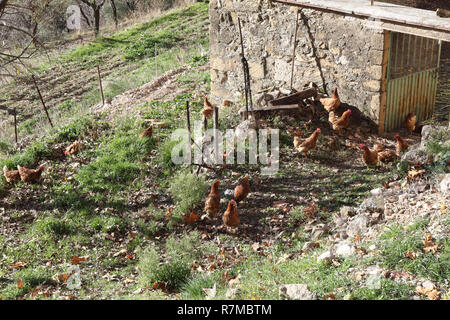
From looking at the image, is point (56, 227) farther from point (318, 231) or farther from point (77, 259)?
point (318, 231)

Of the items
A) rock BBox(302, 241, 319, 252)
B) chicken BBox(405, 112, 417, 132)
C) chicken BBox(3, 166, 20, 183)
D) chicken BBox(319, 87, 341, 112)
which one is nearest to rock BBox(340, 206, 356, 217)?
rock BBox(302, 241, 319, 252)

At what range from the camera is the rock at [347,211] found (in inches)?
287

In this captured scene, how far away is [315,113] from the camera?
33.0 ft

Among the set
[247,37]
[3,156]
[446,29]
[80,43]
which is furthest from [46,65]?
[446,29]

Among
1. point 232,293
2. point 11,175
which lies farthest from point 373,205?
point 11,175

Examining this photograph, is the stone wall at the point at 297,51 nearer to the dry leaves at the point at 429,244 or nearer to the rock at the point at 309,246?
the rock at the point at 309,246

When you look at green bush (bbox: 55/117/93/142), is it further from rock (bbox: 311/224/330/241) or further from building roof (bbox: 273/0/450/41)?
rock (bbox: 311/224/330/241)

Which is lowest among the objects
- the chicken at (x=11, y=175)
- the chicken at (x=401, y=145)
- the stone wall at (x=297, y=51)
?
the chicken at (x=11, y=175)

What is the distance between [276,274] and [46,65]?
16.6 metres

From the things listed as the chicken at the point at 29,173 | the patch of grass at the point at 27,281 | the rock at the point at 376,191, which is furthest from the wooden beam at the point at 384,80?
the patch of grass at the point at 27,281

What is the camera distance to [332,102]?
9648 millimetres

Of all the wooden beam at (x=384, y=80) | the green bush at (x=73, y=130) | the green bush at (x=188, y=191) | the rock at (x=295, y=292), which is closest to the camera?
the rock at (x=295, y=292)

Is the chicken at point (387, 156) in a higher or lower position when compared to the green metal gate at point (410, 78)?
lower

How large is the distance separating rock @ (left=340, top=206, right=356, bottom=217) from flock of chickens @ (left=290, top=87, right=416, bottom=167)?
1.43m
